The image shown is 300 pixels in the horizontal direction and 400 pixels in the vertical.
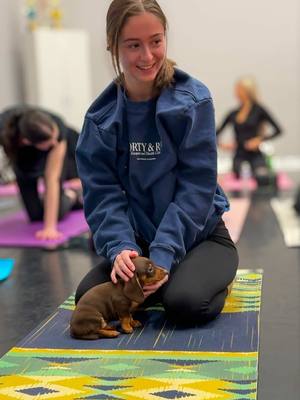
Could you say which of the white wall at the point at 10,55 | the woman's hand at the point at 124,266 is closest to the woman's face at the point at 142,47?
the woman's hand at the point at 124,266

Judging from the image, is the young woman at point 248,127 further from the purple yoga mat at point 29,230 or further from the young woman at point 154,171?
the young woman at point 154,171

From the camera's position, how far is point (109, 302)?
1483 millimetres

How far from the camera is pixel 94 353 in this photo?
1.39 metres

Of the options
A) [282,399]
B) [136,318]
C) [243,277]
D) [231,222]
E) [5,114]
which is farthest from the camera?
[231,222]

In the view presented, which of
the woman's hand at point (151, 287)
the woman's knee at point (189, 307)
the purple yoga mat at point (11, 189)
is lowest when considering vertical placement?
the purple yoga mat at point (11, 189)

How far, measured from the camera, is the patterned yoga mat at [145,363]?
46.7 inches

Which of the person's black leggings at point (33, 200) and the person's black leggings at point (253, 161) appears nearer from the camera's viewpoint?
the person's black leggings at point (33, 200)

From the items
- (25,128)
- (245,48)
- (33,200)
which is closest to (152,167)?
(25,128)

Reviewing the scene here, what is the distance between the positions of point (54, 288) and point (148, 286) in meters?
0.60

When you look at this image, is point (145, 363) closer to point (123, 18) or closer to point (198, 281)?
point (198, 281)

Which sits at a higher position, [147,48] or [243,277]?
[147,48]

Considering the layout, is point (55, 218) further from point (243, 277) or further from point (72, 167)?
point (243, 277)

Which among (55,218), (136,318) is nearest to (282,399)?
(136,318)

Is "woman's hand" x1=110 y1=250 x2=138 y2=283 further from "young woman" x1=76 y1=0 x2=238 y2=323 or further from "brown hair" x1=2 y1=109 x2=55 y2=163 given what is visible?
"brown hair" x1=2 y1=109 x2=55 y2=163
